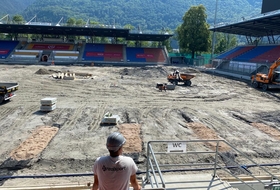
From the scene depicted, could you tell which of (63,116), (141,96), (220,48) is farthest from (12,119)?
(220,48)

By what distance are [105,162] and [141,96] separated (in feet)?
52.3

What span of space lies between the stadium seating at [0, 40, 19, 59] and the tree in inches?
1475

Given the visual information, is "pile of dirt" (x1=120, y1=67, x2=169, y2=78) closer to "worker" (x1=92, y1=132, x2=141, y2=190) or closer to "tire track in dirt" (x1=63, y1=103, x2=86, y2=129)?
"tire track in dirt" (x1=63, y1=103, x2=86, y2=129)

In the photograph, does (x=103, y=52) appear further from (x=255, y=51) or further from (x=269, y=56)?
(x=269, y=56)

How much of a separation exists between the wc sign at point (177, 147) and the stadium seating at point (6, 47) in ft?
165

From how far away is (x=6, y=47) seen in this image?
49750mm

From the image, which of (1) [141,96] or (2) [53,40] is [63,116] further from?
(2) [53,40]

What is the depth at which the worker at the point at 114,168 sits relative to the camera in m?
2.99

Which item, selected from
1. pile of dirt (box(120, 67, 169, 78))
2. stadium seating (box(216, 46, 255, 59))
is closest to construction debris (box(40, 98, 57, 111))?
pile of dirt (box(120, 67, 169, 78))

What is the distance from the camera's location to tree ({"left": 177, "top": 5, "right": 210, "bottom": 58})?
2169 inches

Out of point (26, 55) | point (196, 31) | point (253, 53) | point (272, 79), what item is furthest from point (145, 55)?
point (272, 79)

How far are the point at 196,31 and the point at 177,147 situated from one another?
5417 centimetres

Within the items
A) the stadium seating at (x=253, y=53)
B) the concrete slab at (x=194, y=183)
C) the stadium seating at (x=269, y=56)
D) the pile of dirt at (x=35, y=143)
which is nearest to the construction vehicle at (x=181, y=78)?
the stadium seating at (x=269, y=56)

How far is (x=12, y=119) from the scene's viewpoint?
12219 mm
